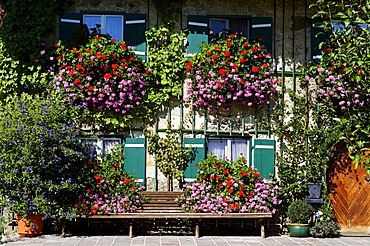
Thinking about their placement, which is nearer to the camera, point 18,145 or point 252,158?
point 18,145

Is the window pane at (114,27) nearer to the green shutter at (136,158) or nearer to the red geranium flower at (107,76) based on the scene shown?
the red geranium flower at (107,76)

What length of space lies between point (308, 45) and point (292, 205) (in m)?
3.15

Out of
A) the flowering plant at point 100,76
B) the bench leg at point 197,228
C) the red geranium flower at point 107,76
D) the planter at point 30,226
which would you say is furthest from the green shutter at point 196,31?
the planter at point 30,226

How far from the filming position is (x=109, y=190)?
8.45 m

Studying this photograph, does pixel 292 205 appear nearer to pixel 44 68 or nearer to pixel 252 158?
pixel 252 158

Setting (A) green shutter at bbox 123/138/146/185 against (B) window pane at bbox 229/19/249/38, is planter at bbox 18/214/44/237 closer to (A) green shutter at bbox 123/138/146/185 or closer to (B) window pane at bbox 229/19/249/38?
(A) green shutter at bbox 123/138/146/185

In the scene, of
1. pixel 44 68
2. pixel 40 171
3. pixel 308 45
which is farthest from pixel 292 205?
pixel 44 68

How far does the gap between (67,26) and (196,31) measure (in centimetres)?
247

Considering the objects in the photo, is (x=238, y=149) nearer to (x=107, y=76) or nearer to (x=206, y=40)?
(x=206, y=40)

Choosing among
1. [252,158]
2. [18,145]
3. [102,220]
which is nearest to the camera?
[18,145]

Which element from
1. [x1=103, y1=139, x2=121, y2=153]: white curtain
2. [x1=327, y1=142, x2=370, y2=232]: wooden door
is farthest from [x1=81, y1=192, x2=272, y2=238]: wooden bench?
[x1=327, y1=142, x2=370, y2=232]: wooden door

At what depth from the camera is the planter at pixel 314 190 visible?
8.94 m

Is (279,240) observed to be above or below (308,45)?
below

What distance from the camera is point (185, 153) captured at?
29.5 ft
